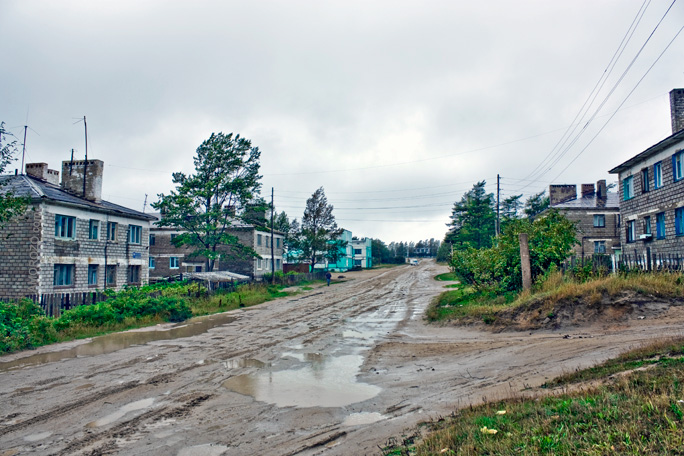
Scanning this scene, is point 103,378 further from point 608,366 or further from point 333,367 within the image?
point 608,366

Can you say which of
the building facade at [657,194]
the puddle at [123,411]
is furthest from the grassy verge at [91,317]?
the building facade at [657,194]

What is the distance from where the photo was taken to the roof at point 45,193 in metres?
23.7

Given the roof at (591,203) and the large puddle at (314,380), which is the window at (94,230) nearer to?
the large puddle at (314,380)

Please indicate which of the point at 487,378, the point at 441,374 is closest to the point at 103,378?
Answer: the point at 441,374

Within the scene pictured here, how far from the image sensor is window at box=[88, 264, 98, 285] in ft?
90.1

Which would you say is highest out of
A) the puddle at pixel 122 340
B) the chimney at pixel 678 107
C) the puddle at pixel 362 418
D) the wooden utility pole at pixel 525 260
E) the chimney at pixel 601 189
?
the chimney at pixel 678 107

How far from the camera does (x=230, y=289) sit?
30344 millimetres

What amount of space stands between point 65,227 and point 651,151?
31576 millimetres

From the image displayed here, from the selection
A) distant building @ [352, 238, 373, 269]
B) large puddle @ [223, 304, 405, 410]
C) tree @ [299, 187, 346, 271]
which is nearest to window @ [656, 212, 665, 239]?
large puddle @ [223, 304, 405, 410]

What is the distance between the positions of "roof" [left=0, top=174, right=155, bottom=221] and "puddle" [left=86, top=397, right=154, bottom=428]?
19659 mm

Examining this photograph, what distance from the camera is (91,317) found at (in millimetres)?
16953

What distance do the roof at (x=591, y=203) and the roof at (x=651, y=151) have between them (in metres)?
11.8

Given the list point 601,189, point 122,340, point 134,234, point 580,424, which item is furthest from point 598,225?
point 580,424

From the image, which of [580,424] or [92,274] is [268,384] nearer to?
[580,424]
